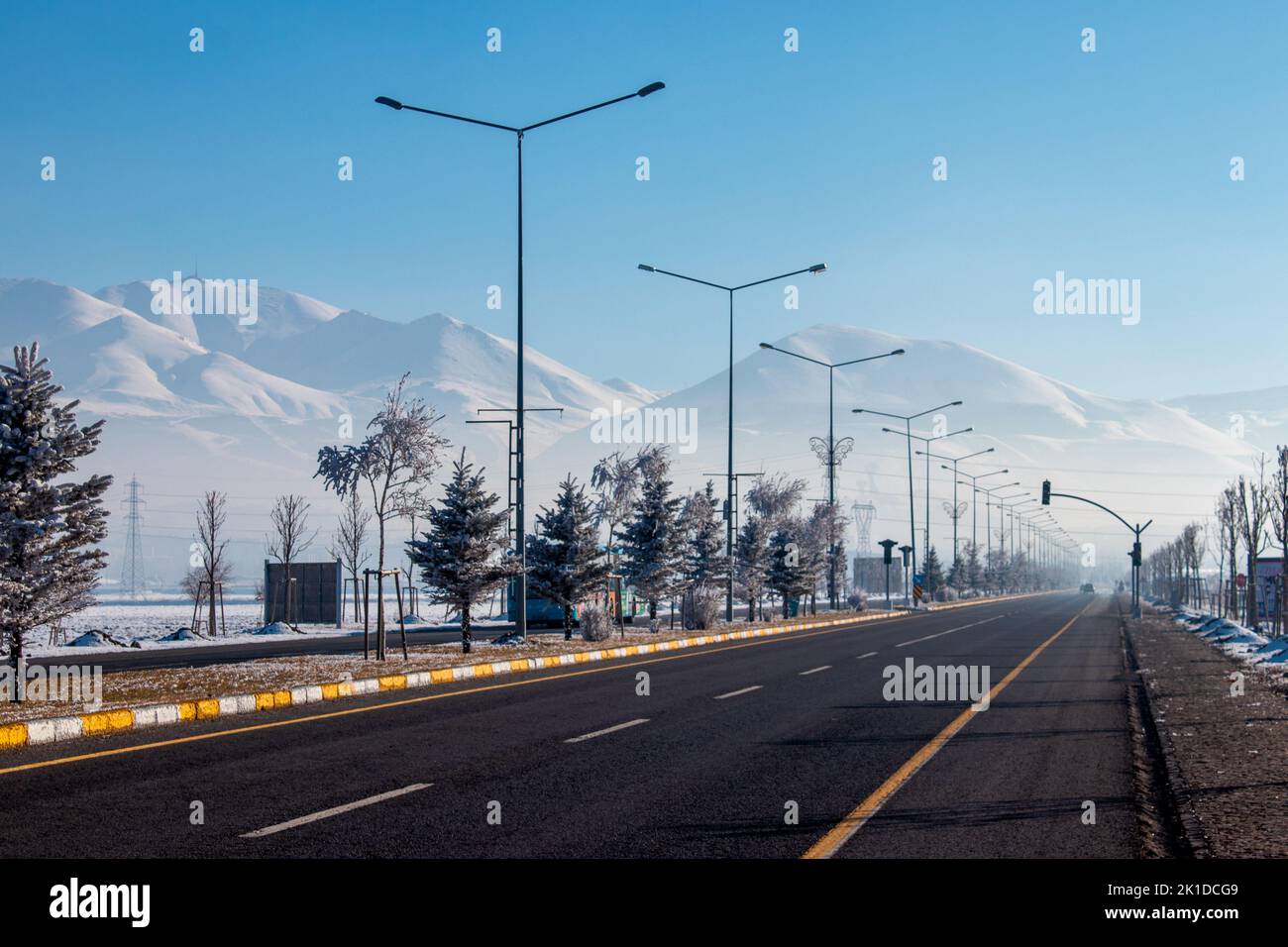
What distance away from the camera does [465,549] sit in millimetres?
27359

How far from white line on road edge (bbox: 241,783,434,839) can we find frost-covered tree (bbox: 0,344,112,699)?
8717mm

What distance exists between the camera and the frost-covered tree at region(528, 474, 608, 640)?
3416cm

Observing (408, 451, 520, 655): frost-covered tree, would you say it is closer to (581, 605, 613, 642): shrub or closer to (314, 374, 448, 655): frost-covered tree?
(314, 374, 448, 655): frost-covered tree

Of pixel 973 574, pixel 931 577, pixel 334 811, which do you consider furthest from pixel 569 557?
pixel 973 574

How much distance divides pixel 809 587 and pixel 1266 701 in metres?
42.9

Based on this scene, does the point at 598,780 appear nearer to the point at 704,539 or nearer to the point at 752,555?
the point at 704,539

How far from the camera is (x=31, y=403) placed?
16625 millimetres

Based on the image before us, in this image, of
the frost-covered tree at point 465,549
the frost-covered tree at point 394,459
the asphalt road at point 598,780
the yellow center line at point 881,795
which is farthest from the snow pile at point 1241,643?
the frost-covered tree at point 394,459

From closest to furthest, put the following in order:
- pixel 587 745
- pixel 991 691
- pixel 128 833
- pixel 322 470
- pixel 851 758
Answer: pixel 128 833 < pixel 851 758 < pixel 587 745 < pixel 991 691 < pixel 322 470

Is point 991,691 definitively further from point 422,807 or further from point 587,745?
point 422,807

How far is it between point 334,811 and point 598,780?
2401mm

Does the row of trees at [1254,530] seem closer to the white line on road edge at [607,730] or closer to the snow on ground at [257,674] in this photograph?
the snow on ground at [257,674]

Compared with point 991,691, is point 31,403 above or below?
above
